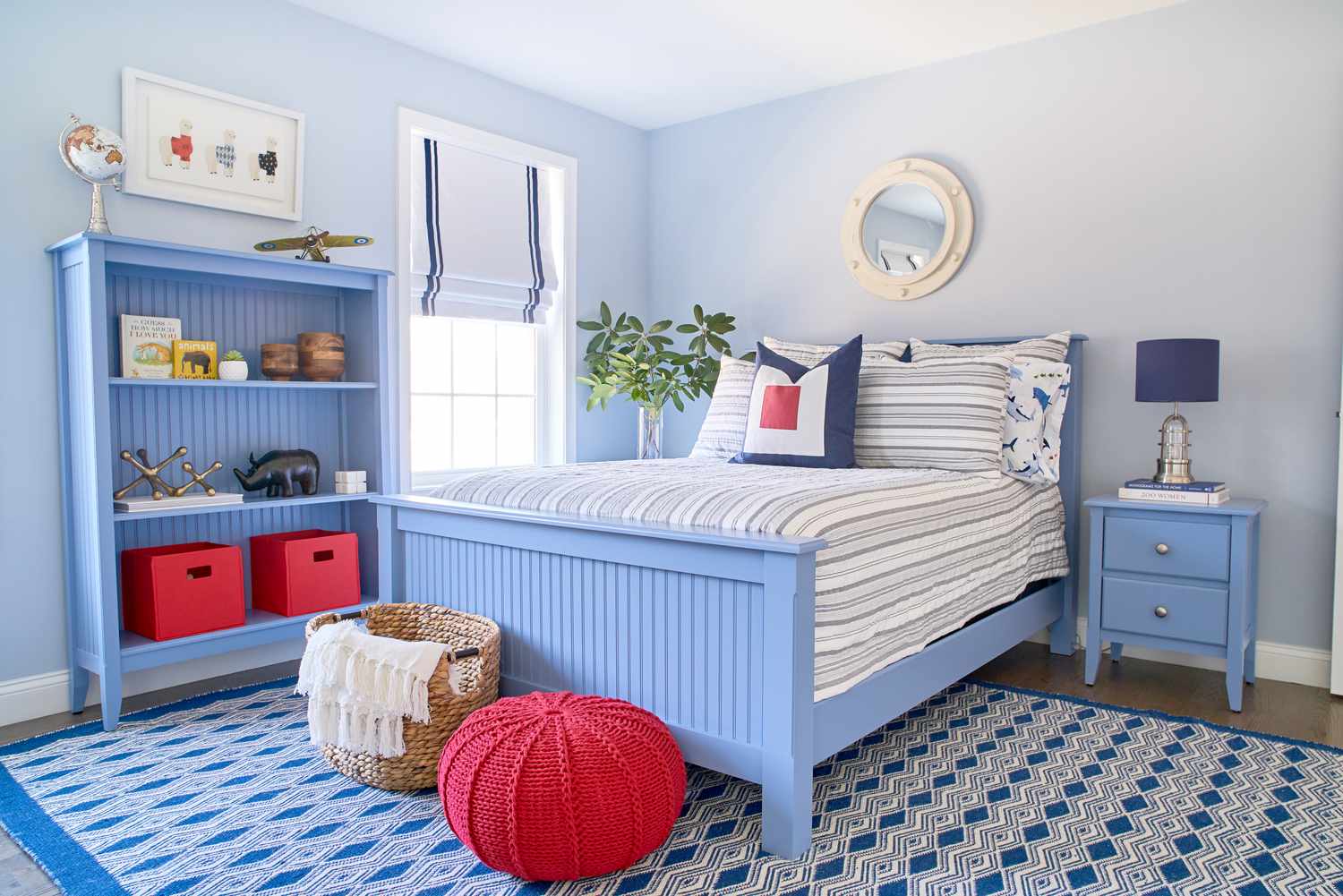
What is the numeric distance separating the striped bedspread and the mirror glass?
119 centimetres

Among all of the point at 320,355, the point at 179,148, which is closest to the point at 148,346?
the point at 320,355

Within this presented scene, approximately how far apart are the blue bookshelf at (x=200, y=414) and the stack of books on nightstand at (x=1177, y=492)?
2506mm

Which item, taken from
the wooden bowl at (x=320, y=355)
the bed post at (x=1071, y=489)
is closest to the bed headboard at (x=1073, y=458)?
the bed post at (x=1071, y=489)

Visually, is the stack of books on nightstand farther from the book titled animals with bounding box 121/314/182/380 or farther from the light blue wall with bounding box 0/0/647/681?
the book titled animals with bounding box 121/314/182/380

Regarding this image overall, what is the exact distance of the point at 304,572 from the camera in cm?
299

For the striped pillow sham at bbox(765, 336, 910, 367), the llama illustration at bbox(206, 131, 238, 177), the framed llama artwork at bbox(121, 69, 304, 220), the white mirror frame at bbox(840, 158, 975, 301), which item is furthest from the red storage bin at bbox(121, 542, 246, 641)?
the white mirror frame at bbox(840, 158, 975, 301)

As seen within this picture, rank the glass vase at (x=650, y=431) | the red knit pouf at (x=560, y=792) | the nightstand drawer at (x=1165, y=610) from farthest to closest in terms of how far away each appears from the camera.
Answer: the glass vase at (x=650, y=431) → the nightstand drawer at (x=1165, y=610) → the red knit pouf at (x=560, y=792)

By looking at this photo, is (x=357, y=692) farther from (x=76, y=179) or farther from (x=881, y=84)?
(x=881, y=84)

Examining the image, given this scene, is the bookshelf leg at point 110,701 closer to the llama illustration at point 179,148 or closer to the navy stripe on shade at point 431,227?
the llama illustration at point 179,148

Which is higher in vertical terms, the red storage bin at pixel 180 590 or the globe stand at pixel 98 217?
the globe stand at pixel 98 217

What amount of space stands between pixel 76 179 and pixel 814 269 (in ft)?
9.30

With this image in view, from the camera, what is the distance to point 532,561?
234 cm

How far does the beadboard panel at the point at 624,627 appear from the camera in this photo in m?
1.90

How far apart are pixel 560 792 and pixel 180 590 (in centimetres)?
163
